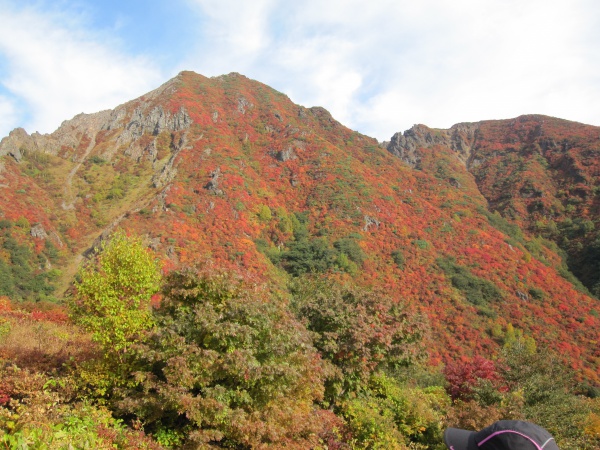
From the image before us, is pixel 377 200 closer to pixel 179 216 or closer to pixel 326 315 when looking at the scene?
pixel 179 216

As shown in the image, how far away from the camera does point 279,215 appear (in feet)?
216

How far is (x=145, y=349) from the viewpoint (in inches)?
378

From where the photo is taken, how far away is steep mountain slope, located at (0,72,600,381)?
163 ft

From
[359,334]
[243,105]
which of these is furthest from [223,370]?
[243,105]

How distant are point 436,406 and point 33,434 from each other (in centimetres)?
1875

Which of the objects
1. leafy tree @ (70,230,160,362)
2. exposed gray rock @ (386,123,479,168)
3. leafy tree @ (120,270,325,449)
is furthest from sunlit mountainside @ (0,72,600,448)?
leafy tree @ (70,230,160,362)

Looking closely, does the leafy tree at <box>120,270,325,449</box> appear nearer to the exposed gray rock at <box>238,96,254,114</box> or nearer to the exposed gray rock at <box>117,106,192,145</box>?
the exposed gray rock at <box>117,106,192,145</box>

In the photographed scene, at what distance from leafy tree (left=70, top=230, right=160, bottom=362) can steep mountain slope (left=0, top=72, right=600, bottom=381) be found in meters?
24.9

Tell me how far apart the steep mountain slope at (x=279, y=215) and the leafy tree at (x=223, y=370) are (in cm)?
2480

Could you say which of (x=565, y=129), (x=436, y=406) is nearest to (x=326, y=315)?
(x=436, y=406)

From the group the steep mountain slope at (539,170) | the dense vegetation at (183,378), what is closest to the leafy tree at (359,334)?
the dense vegetation at (183,378)

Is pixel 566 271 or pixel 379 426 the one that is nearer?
pixel 379 426

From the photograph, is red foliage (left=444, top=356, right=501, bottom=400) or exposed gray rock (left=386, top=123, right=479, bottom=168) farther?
exposed gray rock (left=386, top=123, right=479, bottom=168)

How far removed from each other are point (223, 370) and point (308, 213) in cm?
6075
